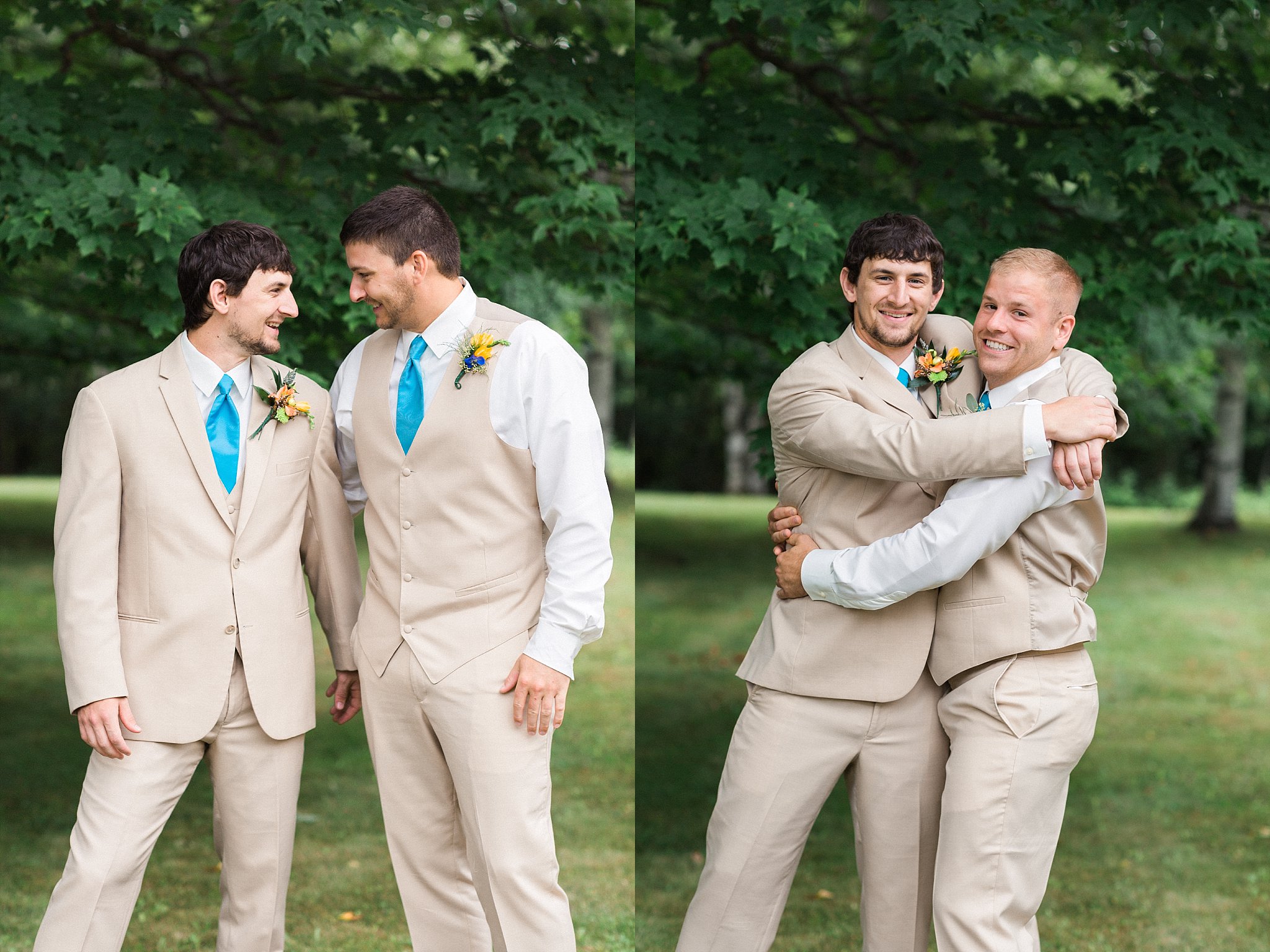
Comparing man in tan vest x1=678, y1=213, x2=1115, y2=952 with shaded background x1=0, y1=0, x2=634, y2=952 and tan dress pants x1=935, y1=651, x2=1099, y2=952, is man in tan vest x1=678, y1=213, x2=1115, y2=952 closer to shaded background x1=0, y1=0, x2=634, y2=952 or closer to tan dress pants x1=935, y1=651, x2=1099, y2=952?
tan dress pants x1=935, y1=651, x2=1099, y2=952

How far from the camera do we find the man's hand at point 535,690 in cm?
289

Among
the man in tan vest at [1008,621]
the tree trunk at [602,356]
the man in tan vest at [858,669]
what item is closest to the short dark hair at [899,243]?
the man in tan vest at [858,669]

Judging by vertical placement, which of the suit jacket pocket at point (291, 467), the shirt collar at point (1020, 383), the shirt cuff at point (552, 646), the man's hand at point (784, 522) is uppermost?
the shirt collar at point (1020, 383)

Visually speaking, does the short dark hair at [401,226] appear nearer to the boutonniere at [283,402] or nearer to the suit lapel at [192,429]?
the boutonniere at [283,402]

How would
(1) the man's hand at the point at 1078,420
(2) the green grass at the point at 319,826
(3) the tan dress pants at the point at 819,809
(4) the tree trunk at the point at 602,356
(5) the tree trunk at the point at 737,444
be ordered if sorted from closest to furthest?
(1) the man's hand at the point at 1078,420 < (3) the tan dress pants at the point at 819,809 < (2) the green grass at the point at 319,826 < (4) the tree trunk at the point at 602,356 < (5) the tree trunk at the point at 737,444

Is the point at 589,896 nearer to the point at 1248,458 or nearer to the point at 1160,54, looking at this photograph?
the point at 1160,54

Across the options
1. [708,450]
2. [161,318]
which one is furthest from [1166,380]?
[161,318]

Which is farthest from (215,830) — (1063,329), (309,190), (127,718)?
(309,190)

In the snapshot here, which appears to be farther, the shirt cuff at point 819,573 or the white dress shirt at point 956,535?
the shirt cuff at point 819,573

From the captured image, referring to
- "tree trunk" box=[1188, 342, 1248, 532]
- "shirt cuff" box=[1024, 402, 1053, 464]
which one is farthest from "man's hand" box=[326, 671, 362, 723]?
"tree trunk" box=[1188, 342, 1248, 532]

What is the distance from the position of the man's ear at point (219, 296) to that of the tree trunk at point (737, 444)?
13181 mm

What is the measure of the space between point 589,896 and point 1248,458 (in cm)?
1579

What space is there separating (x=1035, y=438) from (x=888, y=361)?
17.6 inches

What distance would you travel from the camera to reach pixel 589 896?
16.2 ft
